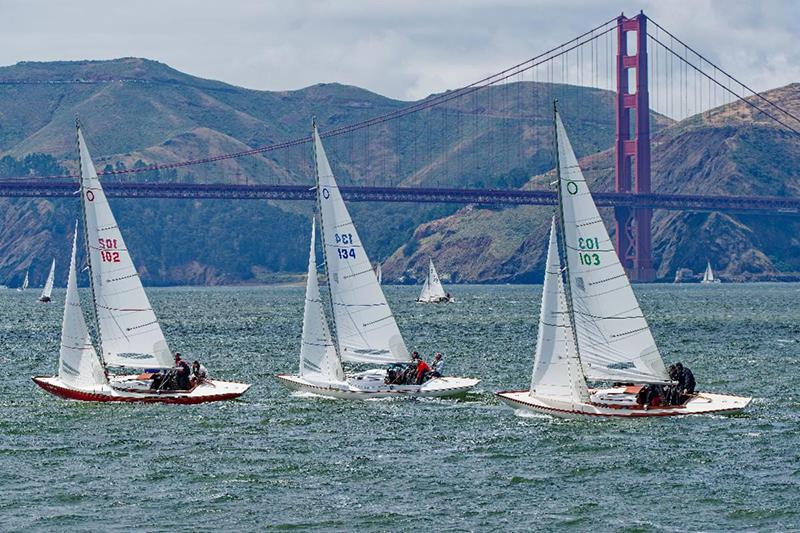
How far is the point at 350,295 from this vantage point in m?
38.2

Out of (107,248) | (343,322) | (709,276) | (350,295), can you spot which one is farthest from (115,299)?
(709,276)

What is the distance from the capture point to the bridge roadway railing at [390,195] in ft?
424

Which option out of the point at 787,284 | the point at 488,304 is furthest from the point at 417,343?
the point at 787,284

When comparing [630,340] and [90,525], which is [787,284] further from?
[90,525]

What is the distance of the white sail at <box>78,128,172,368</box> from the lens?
36.8 metres

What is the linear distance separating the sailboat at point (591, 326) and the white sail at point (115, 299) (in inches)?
368

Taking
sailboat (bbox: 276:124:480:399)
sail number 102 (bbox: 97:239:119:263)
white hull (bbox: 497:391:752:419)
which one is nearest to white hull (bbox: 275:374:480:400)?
sailboat (bbox: 276:124:480:399)

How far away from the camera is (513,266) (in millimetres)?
194625

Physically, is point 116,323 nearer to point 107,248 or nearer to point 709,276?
point 107,248

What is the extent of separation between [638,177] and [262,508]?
136 metres

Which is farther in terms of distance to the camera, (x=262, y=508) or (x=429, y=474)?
(x=429, y=474)

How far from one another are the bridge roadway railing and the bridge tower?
3810mm

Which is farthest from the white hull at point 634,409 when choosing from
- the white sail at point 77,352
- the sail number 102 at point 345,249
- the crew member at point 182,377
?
the white sail at point 77,352

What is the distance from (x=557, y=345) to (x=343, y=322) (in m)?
6.97
